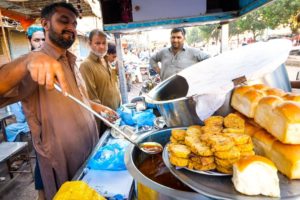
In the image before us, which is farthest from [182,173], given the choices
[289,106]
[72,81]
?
[72,81]

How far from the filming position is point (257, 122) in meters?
1.11

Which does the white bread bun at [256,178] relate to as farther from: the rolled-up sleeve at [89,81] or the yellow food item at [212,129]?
the rolled-up sleeve at [89,81]

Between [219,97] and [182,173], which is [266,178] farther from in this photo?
[219,97]

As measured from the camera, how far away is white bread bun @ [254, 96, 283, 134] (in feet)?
3.31

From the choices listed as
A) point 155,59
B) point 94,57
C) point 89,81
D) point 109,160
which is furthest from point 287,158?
point 155,59

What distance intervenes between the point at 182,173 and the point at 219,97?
0.58 meters

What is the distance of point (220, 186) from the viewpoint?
0.81 m

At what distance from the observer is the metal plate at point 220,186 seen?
2.44 feet

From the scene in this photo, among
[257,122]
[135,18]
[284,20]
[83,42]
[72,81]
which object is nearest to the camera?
[257,122]

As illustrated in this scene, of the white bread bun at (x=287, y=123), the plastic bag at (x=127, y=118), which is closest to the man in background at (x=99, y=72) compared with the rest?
the plastic bag at (x=127, y=118)

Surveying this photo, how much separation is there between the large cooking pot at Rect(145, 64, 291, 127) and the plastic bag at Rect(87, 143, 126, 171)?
45 cm

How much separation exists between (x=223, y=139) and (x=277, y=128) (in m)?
0.25

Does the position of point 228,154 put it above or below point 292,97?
below

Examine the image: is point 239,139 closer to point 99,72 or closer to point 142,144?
point 142,144
